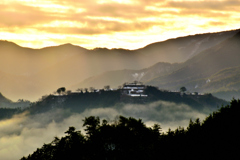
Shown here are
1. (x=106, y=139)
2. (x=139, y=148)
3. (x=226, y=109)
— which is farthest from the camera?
(x=106, y=139)

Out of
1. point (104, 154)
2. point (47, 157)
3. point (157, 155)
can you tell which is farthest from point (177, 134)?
point (47, 157)

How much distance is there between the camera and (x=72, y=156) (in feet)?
615

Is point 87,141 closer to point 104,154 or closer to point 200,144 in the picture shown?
point 104,154

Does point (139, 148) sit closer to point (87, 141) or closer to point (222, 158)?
point (87, 141)

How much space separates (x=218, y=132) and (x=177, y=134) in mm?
21846

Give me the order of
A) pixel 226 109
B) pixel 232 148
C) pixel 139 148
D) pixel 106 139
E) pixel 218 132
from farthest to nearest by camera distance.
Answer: pixel 106 139
pixel 139 148
pixel 226 109
pixel 218 132
pixel 232 148

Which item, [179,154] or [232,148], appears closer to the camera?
[232,148]

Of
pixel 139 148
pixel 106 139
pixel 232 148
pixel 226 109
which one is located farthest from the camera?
pixel 106 139

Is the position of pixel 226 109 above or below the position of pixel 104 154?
above

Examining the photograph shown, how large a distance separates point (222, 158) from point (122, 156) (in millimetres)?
47281

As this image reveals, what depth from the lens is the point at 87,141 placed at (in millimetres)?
195000

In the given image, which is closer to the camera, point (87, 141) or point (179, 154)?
point (179, 154)

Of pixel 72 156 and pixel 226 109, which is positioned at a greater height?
pixel 226 109

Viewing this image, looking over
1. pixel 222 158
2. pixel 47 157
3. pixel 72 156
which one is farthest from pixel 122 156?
pixel 222 158
